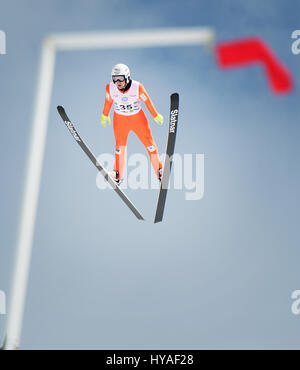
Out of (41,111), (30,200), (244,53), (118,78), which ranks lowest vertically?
(30,200)

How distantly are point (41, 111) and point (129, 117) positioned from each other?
3.56 metres

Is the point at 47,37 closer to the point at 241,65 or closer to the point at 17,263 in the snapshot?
the point at 241,65

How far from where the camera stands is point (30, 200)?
130 inches

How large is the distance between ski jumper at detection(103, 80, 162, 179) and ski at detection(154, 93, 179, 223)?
217 mm

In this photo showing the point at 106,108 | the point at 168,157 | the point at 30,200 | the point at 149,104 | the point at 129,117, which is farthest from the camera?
the point at 168,157

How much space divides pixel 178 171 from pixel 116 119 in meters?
1.37

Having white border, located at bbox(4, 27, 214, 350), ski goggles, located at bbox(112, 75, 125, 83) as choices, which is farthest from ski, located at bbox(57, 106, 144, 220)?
white border, located at bbox(4, 27, 214, 350)

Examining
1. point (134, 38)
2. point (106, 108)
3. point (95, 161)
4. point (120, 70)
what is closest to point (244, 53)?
point (134, 38)

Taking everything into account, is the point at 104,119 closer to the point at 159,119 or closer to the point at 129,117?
the point at 129,117

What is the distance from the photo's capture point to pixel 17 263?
326cm
